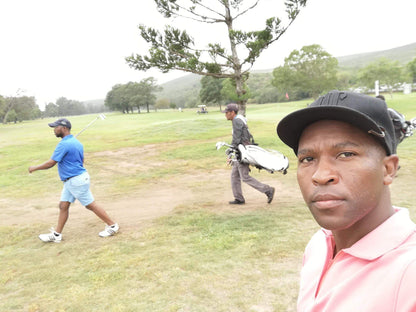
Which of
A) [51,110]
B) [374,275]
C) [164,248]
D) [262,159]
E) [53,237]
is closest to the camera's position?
[374,275]

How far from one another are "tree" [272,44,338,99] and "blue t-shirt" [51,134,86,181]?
46.7m

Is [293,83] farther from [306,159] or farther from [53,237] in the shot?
[306,159]

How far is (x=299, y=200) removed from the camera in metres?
6.51

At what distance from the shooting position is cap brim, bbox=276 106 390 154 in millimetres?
966

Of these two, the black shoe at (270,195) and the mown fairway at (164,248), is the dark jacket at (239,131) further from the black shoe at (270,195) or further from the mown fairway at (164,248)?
the mown fairway at (164,248)

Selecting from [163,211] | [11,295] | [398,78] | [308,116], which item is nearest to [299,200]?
[163,211]

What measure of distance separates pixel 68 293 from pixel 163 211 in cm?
305

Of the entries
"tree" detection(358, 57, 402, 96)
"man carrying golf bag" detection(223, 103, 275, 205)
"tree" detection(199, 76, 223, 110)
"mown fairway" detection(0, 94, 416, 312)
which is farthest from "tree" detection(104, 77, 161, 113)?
"man carrying golf bag" detection(223, 103, 275, 205)

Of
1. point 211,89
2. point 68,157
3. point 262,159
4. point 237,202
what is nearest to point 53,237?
point 68,157

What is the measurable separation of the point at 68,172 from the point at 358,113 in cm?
500

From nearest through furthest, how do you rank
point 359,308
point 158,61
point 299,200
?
point 359,308
point 299,200
point 158,61

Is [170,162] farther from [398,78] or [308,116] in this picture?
[398,78]

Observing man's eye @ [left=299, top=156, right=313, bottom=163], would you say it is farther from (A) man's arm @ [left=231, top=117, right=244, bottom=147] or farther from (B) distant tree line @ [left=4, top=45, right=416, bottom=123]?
(B) distant tree line @ [left=4, top=45, right=416, bottom=123]

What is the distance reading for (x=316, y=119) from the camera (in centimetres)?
109
